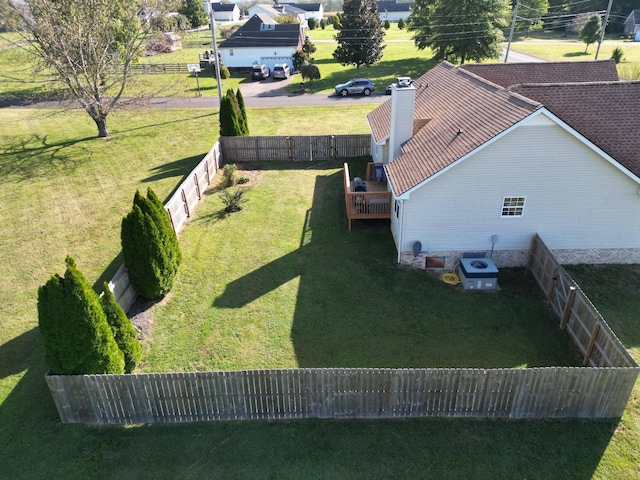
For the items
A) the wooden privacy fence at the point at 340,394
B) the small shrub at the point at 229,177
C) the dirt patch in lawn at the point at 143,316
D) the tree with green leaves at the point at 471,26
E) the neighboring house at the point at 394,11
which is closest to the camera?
the wooden privacy fence at the point at 340,394

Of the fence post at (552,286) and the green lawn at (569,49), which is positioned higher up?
the green lawn at (569,49)

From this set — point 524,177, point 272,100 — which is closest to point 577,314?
point 524,177

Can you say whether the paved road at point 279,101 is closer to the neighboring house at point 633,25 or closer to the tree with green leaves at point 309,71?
the tree with green leaves at point 309,71

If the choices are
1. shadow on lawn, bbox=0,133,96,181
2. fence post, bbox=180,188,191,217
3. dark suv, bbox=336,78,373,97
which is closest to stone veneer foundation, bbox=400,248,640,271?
fence post, bbox=180,188,191,217

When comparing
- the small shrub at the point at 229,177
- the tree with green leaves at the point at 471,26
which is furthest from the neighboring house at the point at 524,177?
the tree with green leaves at the point at 471,26

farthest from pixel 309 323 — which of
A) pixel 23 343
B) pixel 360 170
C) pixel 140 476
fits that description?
pixel 360 170

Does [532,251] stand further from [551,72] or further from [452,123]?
[551,72]

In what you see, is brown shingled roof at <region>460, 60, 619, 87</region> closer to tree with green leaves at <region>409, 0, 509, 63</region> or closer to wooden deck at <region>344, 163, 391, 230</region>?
wooden deck at <region>344, 163, 391, 230</region>
